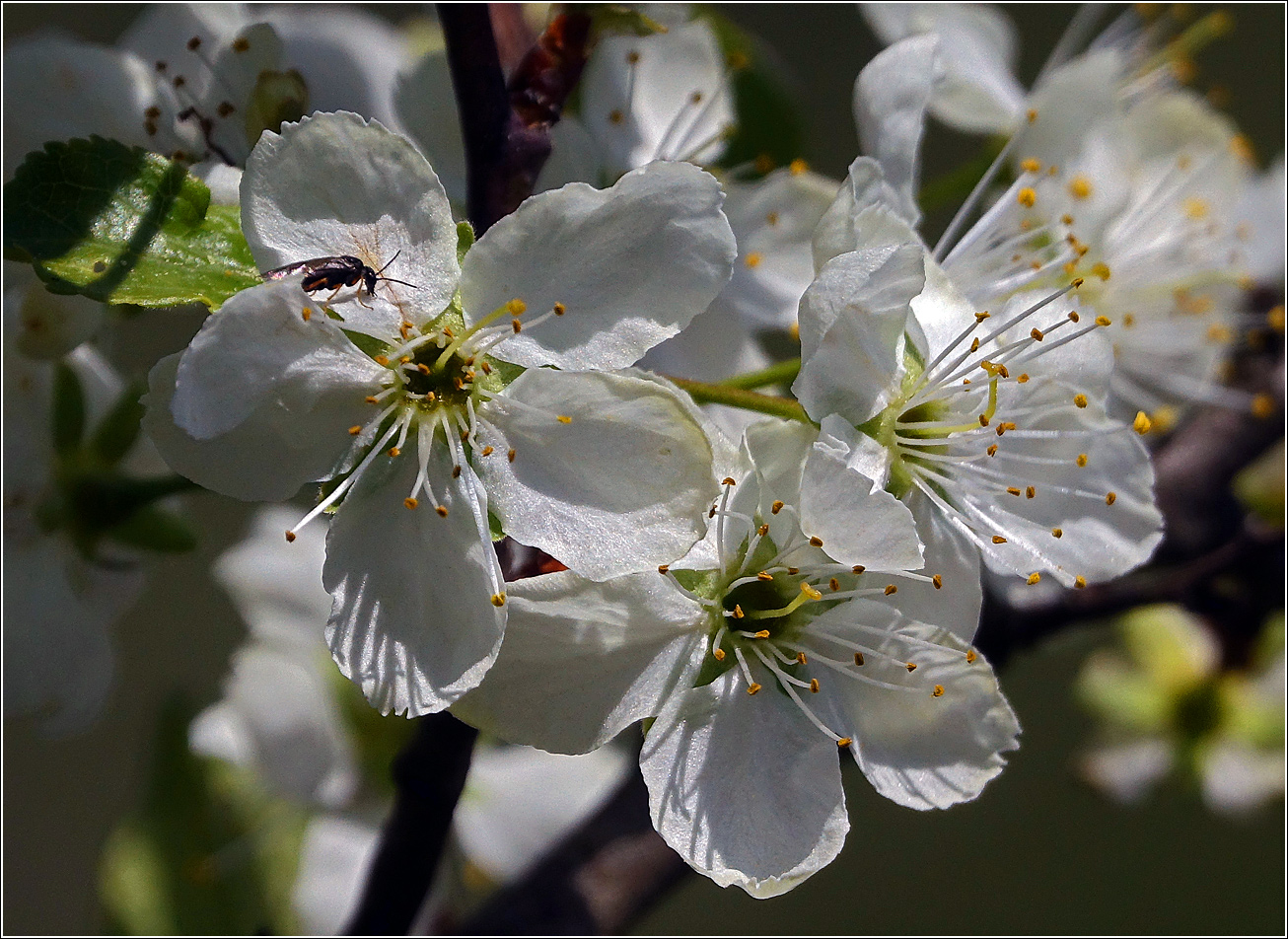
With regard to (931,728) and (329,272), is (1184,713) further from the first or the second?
(329,272)

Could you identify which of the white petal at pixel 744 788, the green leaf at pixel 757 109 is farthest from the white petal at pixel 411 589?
the green leaf at pixel 757 109

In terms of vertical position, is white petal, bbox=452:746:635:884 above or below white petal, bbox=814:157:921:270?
below

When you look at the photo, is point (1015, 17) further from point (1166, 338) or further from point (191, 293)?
point (191, 293)

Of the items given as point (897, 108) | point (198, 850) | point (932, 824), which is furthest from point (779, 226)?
point (932, 824)

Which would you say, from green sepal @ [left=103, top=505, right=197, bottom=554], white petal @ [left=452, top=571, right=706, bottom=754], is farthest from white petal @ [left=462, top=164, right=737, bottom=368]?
green sepal @ [left=103, top=505, right=197, bottom=554]

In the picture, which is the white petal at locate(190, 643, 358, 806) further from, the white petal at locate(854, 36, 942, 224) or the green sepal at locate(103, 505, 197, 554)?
the white petal at locate(854, 36, 942, 224)

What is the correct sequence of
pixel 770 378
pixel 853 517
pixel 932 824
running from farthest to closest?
1. pixel 932 824
2. pixel 770 378
3. pixel 853 517

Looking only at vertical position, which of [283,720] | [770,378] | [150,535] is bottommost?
[283,720]

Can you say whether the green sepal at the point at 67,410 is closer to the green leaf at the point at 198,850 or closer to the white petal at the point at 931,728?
the green leaf at the point at 198,850
